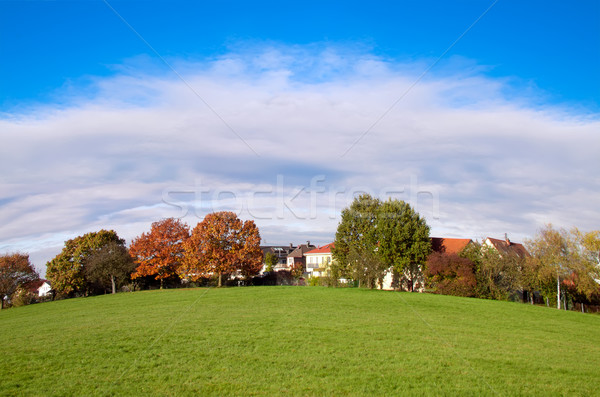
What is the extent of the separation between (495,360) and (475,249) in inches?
1357

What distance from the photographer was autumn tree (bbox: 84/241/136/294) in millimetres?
53531

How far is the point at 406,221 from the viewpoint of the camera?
5094 centimetres

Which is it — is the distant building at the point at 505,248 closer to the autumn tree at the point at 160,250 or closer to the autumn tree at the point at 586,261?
the autumn tree at the point at 586,261

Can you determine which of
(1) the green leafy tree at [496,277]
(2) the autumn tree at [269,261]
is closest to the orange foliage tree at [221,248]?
(1) the green leafy tree at [496,277]

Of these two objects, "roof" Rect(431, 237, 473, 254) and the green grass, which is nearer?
the green grass

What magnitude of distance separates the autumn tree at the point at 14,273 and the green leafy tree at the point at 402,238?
4824 centimetres

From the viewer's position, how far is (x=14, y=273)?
52.7 meters

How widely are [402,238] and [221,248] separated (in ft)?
75.5

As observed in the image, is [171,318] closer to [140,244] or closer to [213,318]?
[213,318]

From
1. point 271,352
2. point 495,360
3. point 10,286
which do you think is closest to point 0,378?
point 271,352

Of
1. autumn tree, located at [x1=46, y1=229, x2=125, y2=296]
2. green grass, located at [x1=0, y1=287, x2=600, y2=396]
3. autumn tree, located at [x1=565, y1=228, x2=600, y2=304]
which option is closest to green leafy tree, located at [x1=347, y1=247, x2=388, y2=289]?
autumn tree, located at [x1=565, y1=228, x2=600, y2=304]

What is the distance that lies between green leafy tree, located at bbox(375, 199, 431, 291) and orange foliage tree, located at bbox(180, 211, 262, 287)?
1628 cm

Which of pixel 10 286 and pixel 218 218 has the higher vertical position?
pixel 218 218

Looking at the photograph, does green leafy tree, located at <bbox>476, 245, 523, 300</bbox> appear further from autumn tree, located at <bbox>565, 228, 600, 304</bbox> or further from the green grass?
the green grass
